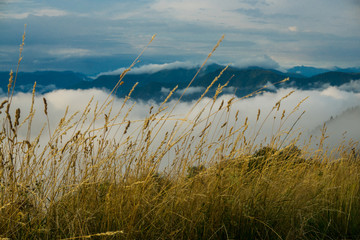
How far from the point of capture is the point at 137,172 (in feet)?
7.99

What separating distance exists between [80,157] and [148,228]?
0.78m

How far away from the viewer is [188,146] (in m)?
2.62

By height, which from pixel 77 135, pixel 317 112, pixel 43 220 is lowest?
pixel 317 112

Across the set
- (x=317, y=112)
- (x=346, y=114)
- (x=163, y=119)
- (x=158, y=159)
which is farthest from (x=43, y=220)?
(x=317, y=112)

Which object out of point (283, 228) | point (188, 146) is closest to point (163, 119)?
point (188, 146)

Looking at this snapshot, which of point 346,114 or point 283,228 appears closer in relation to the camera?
point 283,228

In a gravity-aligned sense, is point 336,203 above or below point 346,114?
above

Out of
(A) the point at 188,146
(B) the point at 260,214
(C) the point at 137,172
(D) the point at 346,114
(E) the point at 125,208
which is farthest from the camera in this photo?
(D) the point at 346,114

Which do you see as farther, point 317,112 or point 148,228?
point 317,112

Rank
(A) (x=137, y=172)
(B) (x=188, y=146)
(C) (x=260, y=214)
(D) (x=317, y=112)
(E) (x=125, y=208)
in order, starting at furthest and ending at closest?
1. (D) (x=317, y=112)
2. (B) (x=188, y=146)
3. (A) (x=137, y=172)
4. (C) (x=260, y=214)
5. (E) (x=125, y=208)

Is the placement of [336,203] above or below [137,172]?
below

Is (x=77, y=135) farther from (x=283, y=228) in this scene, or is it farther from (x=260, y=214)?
(x=283, y=228)

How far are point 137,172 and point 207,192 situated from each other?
1.85 ft

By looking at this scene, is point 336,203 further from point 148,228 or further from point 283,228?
point 148,228
